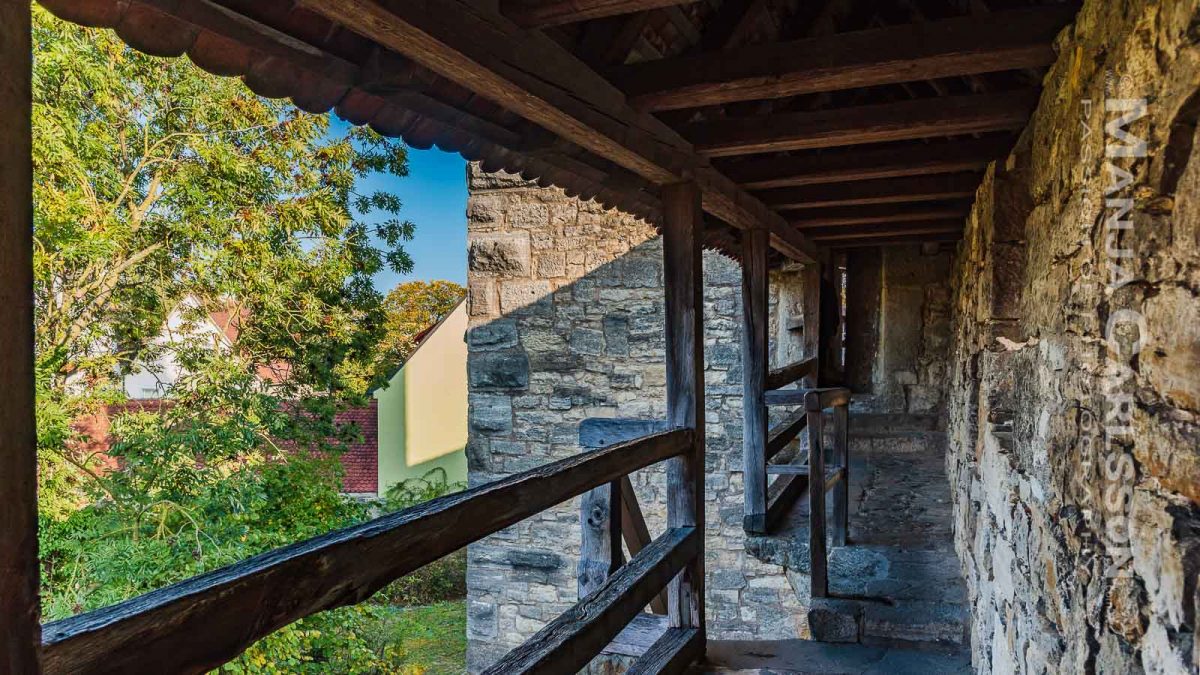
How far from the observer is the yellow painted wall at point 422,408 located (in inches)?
478

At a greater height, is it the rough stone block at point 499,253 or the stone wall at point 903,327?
the rough stone block at point 499,253

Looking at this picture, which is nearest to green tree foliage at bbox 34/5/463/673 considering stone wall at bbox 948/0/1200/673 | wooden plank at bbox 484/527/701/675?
wooden plank at bbox 484/527/701/675

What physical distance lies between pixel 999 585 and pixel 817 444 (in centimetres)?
150

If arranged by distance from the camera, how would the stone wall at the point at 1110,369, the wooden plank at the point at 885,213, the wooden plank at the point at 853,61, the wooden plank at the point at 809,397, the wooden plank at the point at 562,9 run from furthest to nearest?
the wooden plank at the point at 885,213 < the wooden plank at the point at 809,397 < the wooden plank at the point at 853,61 < the wooden plank at the point at 562,9 < the stone wall at the point at 1110,369

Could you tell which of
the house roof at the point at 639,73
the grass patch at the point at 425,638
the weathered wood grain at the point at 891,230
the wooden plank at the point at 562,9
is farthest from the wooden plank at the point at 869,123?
the grass patch at the point at 425,638

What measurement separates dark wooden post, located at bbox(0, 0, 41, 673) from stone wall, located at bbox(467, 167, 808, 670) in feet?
17.0

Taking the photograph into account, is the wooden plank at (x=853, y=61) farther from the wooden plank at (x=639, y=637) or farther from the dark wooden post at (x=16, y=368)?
the wooden plank at (x=639, y=637)

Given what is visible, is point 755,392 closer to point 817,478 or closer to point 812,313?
point 817,478

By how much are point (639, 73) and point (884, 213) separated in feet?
8.55

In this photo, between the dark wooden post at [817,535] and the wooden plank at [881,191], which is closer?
the wooden plank at [881,191]

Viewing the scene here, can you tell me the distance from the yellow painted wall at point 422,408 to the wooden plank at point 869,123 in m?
9.79

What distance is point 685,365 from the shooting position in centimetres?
289

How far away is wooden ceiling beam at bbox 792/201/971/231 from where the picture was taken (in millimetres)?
4078

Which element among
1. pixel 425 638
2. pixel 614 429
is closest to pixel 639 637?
pixel 614 429
